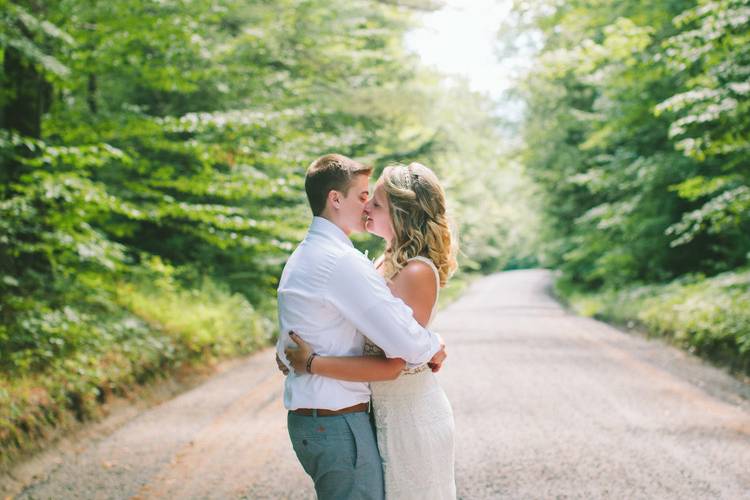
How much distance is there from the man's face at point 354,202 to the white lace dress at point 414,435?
325mm

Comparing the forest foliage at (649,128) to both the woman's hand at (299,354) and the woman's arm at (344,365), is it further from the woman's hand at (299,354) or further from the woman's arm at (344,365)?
the woman's hand at (299,354)

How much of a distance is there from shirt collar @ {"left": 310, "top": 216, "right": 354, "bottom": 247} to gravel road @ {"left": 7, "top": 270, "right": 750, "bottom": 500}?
9.28 ft

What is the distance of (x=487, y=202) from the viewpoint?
48.9 meters

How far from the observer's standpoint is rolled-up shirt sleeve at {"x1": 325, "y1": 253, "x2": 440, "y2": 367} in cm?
242

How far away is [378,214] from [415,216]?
0.50 ft

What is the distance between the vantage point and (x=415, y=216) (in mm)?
2803

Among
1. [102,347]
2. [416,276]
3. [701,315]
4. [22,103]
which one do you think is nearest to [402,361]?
[416,276]

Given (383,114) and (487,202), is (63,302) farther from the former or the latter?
(487,202)

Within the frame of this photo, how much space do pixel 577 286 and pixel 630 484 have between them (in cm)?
2746

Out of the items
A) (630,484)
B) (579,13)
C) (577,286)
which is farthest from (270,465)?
(577,286)

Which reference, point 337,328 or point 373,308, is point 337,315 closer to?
point 337,328

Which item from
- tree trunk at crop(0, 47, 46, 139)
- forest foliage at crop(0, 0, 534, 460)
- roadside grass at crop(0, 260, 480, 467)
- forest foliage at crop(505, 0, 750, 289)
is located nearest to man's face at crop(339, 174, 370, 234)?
forest foliage at crop(0, 0, 534, 460)

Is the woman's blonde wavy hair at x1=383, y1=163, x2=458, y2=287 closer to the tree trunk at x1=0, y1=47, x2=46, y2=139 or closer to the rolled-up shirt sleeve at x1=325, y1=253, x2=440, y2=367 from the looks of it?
the rolled-up shirt sleeve at x1=325, y1=253, x2=440, y2=367

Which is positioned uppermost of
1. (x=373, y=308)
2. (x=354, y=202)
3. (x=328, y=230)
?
(x=354, y=202)
